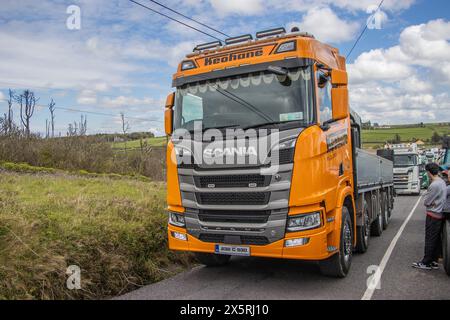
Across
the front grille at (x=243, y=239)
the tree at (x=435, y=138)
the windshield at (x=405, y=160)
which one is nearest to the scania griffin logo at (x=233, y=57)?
the front grille at (x=243, y=239)

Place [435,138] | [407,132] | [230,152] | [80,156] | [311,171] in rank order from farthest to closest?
[407,132]
[435,138]
[80,156]
[230,152]
[311,171]

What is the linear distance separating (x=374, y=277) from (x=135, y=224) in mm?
4075

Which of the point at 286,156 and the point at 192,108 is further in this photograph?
the point at 192,108

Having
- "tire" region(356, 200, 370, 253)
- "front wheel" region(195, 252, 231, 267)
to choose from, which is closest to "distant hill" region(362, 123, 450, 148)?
"tire" region(356, 200, 370, 253)

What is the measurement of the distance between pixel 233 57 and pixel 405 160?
21002mm

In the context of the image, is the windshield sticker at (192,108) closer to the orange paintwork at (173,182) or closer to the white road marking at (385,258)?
the orange paintwork at (173,182)

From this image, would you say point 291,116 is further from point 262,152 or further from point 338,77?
point 338,77

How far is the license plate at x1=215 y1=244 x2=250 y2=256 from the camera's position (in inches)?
212

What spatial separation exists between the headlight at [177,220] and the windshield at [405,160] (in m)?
21.1

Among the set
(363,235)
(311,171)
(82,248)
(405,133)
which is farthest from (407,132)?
(82,248)

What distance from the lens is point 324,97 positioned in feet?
19.1

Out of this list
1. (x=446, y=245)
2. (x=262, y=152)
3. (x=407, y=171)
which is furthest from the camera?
(x=407, y=171)

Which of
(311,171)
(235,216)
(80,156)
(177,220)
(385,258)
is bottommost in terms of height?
(385,258)

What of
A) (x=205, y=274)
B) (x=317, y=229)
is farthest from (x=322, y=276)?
(x=205, y=274)
